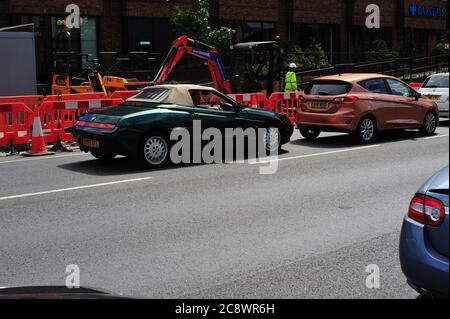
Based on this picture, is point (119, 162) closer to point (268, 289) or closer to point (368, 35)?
point (268, 289)

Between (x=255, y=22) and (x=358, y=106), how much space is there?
22.4 meters

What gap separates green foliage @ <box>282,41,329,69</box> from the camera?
33406 millimetres

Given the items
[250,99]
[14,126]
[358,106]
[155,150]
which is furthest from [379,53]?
[155,150]

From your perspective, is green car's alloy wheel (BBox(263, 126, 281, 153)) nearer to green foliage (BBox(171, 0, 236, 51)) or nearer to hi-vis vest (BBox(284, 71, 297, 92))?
hi-vis vest (BBox(284, 71, 297, 92))

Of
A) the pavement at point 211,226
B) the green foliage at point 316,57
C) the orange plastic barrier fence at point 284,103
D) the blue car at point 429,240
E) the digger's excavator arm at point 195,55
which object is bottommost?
the pavement at point 211,226

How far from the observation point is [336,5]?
40.1 m

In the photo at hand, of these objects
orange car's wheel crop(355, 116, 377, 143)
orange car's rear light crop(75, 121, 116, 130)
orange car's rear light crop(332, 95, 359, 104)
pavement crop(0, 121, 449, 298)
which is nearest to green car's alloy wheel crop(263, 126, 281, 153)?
pavement crop(0, 121, 449, 298)

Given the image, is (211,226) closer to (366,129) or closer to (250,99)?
(366,129)

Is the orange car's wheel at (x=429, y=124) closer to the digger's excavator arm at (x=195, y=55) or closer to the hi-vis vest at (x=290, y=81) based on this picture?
the hi-vis vest at (x=290, y=81)

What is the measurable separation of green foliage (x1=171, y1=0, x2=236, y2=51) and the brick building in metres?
2.61

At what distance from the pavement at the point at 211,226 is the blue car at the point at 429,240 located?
0.78 meters

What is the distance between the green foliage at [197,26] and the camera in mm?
27812

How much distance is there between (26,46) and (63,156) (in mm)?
6008

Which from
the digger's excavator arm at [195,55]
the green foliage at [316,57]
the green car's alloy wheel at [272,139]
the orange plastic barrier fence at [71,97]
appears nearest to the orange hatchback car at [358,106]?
the green car's alloy wheel at [272,139]
